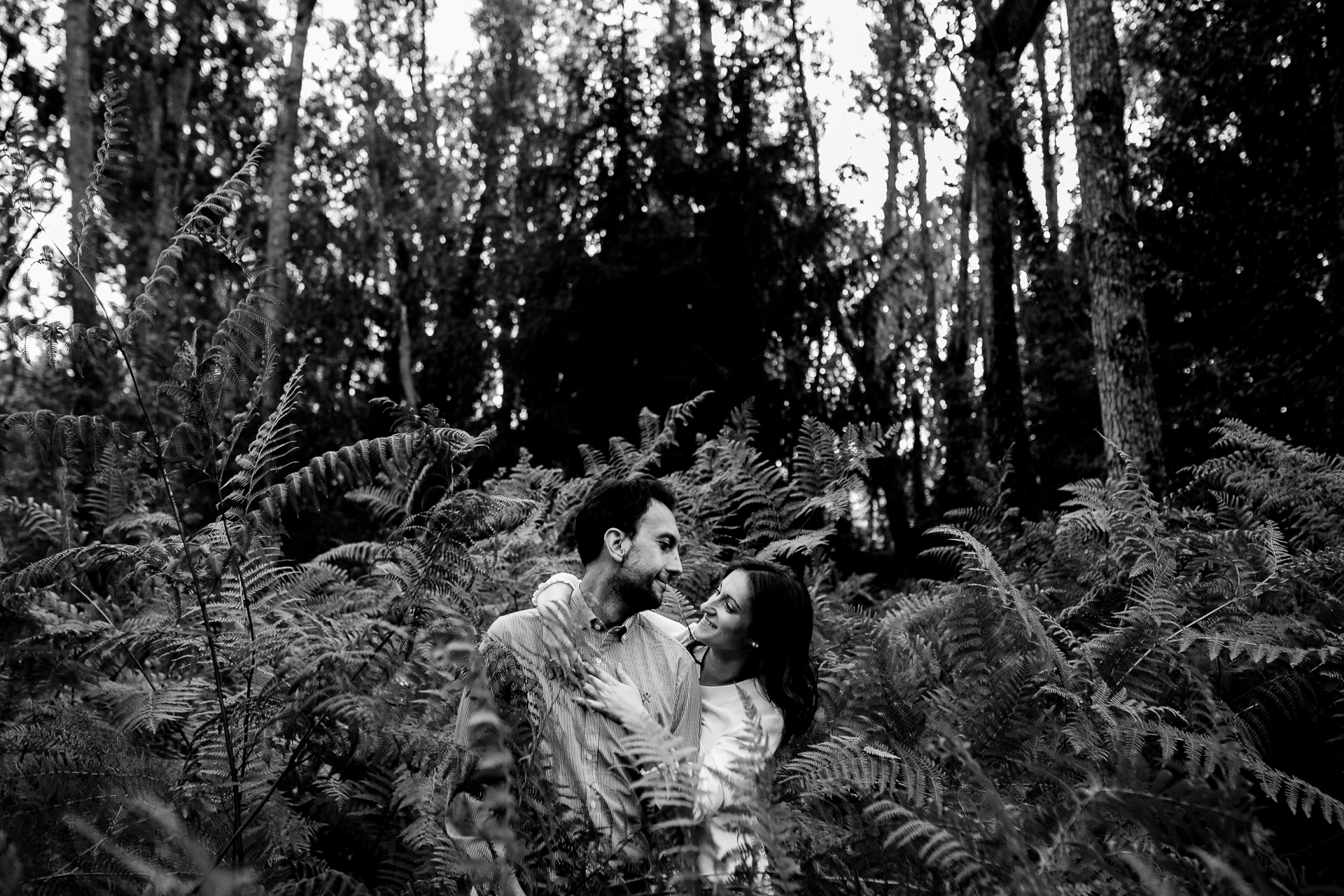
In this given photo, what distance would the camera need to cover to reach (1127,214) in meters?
8.00

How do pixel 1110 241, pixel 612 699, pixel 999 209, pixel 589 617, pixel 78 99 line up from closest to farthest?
1. pixel 612 699
2. pixel 589 617
3. pixel 1110 241
4. pixel 78 99
5. pixel 999 209

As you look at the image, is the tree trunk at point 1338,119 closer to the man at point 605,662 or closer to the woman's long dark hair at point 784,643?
the woman's long dark hair at point 784,643

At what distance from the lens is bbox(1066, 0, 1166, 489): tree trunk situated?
299 inches

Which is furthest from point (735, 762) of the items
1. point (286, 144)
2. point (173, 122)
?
point (173, 122)

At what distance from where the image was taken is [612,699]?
209 centimetres

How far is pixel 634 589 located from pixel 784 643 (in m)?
0.69

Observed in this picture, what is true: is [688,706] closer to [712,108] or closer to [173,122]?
[712,108]

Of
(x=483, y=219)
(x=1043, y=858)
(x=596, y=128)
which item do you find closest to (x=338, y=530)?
(x=596, y=128)

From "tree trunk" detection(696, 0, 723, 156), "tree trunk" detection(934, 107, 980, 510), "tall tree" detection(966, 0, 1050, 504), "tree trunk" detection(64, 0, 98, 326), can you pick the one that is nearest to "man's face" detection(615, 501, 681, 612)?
"tree trunk" detection(64, 0, 98, 326)

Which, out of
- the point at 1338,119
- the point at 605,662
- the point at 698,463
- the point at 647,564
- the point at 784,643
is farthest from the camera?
the point at 1338,119

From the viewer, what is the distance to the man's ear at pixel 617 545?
9.73ft

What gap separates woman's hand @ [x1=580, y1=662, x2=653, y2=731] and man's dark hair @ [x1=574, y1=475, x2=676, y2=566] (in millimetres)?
616

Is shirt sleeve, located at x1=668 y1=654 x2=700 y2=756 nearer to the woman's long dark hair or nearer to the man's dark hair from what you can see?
the woman's long dark hair

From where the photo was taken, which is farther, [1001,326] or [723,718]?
[1001,326]
